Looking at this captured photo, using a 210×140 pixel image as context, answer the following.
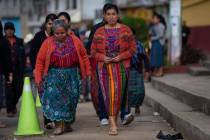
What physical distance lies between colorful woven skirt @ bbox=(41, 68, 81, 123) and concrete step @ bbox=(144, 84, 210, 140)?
61.1 inches

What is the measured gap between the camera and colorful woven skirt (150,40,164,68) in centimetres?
1847

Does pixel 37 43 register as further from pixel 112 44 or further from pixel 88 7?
pixel 88 7

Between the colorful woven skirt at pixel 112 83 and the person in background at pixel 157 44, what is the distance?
26.0ft

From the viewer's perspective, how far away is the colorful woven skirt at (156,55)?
60.6ft

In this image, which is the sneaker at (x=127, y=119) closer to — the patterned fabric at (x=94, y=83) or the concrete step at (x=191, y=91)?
the patterned fabric at (x=94, y=83)

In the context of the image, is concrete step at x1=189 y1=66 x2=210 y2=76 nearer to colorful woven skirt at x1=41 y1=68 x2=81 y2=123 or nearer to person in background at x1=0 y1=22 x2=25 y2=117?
person in background at x1=0 y1=22 x2=25 y2=117

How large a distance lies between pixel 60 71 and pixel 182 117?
1845 mm

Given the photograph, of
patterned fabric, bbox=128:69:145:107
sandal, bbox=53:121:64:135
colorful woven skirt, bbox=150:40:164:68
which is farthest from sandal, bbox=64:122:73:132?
colorful woven skirt, bbox=150:40:164:68

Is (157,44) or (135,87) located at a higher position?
(157,44)

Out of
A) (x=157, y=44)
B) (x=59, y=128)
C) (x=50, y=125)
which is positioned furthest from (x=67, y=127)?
(x=157, y=44)

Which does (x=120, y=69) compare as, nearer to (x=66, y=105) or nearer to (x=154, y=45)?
(x=66, y=105)

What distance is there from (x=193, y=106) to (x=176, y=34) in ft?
29.6

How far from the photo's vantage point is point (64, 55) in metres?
10.1

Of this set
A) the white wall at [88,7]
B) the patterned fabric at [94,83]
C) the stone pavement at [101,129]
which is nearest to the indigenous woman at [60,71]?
the stone pavement at [101,129]
